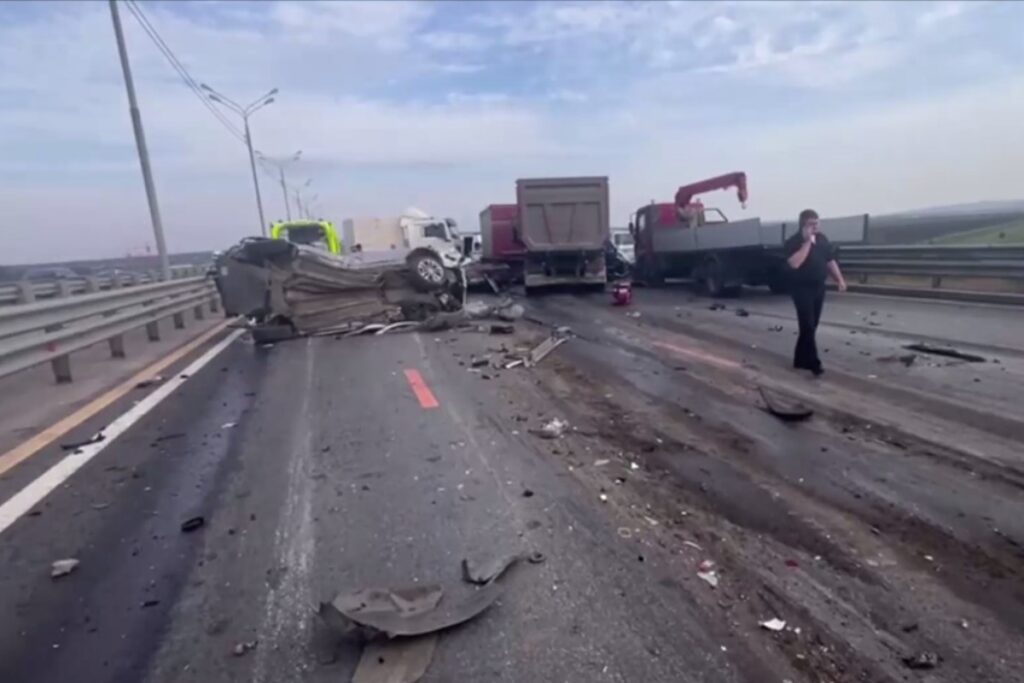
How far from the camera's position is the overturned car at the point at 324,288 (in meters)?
13.3

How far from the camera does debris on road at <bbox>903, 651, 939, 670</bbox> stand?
2.90 m

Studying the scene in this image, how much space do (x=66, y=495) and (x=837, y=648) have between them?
4.81 meters

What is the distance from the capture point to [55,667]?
3.13 m

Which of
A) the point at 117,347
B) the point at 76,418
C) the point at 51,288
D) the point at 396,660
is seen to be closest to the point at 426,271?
the point at 117,347

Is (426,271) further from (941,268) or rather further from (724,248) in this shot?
(941,268)

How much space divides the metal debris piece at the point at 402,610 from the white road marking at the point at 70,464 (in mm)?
2594

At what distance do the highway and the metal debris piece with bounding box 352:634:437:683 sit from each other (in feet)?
0.18

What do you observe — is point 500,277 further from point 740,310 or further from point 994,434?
point 994,434

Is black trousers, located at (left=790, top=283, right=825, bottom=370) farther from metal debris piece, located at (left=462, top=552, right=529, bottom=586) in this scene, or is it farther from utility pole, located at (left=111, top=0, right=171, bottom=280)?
utility pole, located at (left=111, top=0, right=171, bottom=280)

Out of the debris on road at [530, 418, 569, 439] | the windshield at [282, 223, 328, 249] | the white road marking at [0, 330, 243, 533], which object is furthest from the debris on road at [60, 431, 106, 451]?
the windshield at [282, 223, 328, 249]

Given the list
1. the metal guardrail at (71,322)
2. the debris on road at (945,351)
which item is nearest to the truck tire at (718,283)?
the debris on road at (945,351)

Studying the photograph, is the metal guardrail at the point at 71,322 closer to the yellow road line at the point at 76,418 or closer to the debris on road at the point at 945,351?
the yellow road line at the point at 76,418

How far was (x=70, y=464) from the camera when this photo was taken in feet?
19.6

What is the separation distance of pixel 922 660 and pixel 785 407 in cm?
424
